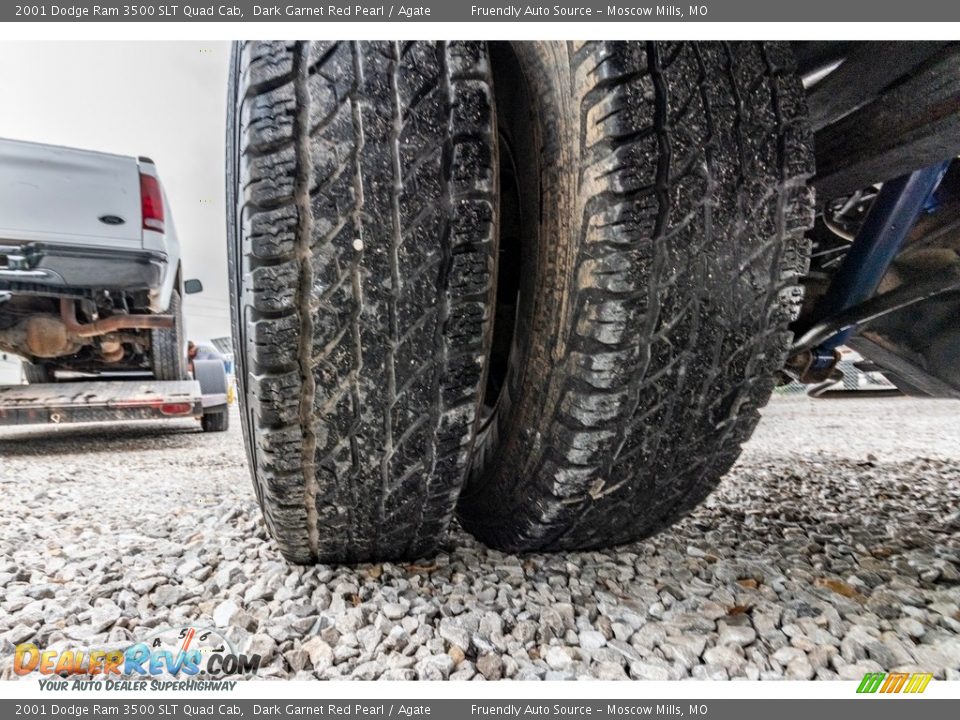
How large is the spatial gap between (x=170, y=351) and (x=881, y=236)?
378 cm

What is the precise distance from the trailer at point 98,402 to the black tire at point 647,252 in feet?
9.17

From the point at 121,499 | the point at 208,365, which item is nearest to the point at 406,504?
the point at 121,499

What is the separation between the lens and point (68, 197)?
8.46 ft

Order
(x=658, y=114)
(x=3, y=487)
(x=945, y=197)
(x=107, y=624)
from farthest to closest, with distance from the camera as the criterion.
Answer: (x=3, y=487), (x=945, y=197), (x=107, y=624), (x=658, y=114)

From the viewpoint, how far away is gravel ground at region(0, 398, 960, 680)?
753 millimetres

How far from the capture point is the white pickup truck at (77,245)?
2535 mm

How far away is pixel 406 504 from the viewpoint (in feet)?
2.82

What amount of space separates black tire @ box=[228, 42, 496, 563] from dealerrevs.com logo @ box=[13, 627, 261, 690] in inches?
10.0

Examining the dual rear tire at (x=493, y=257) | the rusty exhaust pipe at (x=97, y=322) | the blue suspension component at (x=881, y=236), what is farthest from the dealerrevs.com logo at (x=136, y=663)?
the rusty exhaust pipe at (x=97, y=322)

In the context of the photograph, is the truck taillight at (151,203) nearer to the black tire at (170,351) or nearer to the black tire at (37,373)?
the black tire at (170,351)

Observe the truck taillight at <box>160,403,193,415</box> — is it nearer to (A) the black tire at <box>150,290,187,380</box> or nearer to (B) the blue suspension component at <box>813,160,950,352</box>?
(A) the black tire at <box>150,290,187,380</box>

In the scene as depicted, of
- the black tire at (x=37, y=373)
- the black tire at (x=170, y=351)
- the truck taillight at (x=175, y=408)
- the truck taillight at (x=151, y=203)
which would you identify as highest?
the truck taillight at (x=151, y=203)

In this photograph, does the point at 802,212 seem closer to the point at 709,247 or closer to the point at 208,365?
the point at 709,247

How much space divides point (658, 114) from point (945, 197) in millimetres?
958
